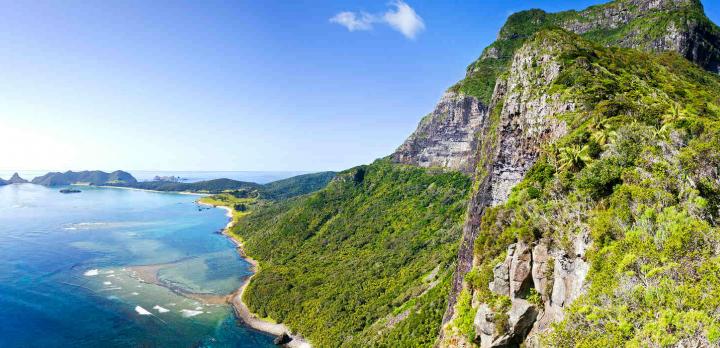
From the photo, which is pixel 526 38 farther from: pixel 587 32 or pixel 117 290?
pixel 117 290

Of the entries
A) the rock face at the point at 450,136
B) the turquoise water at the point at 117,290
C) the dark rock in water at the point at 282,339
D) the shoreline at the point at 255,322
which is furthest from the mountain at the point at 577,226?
the rock face at the point at 450,136

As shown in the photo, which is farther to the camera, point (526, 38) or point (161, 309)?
point (526, 38)

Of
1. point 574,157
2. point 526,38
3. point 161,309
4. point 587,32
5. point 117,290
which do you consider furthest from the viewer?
point 526,38

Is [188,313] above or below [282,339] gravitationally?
above

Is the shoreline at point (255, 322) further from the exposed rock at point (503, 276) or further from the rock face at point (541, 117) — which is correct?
the exposed rock at point (503, 276)

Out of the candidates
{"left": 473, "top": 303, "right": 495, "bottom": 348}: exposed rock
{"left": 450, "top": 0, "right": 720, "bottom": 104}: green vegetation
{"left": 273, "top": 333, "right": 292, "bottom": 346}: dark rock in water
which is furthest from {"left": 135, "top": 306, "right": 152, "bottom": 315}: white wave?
{"left": 450, "top": 0, "right": 720, "bottom": 104}: green vegetation

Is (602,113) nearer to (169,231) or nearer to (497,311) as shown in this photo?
(497,311)

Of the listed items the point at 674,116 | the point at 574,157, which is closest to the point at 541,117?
the point at 574,157
